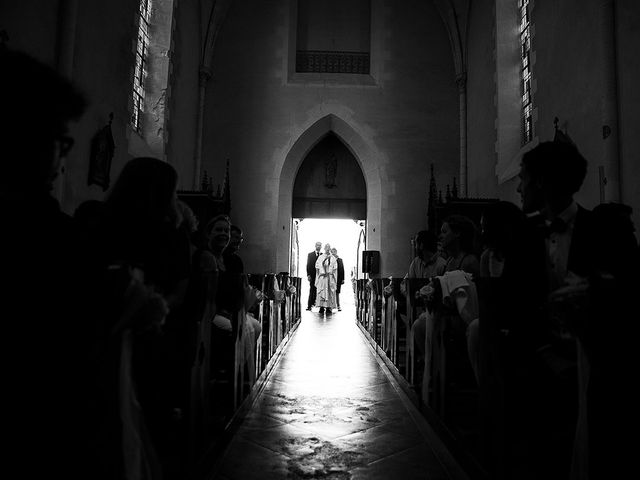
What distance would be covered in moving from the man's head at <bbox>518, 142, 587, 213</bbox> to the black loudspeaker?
9727mm

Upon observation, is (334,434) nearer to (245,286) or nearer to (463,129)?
(245,286)

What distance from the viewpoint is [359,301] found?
971cm

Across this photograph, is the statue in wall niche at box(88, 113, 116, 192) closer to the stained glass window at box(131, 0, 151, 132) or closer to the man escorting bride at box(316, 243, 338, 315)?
the stained glass window at box(131, 0, 151, 132)

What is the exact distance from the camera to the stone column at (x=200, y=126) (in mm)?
11641

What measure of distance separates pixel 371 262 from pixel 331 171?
2860 mm

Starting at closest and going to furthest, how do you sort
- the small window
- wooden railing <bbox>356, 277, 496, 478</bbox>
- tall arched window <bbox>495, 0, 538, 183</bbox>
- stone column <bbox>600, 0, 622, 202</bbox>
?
wooden railing <bbox>356, 277, 496, 478</bbox>
stone column <bbox>600, 0, 622, 202</bbox>
tall arched window <bbox>495, 0, 538, 183</bbox>
the small window

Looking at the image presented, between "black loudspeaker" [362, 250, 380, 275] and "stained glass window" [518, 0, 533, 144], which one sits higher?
"stained glass window" [518, 0, 533, 144]

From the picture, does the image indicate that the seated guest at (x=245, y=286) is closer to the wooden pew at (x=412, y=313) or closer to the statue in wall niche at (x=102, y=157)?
the wooden pew at (x=412, y=313)

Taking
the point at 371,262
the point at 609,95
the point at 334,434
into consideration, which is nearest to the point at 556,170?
the point at 334,434

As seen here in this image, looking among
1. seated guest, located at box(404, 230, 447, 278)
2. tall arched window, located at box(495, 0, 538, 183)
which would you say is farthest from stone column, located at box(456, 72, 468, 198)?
seated guest, located at box(404, 230, 447, 278)

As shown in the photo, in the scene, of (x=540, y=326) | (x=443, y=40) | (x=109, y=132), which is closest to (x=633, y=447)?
(x=540, y=326)

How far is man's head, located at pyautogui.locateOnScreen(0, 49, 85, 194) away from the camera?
0.94 meters

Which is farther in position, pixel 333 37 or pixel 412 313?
pixel 333 37

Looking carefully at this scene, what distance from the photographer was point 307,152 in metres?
12.7
